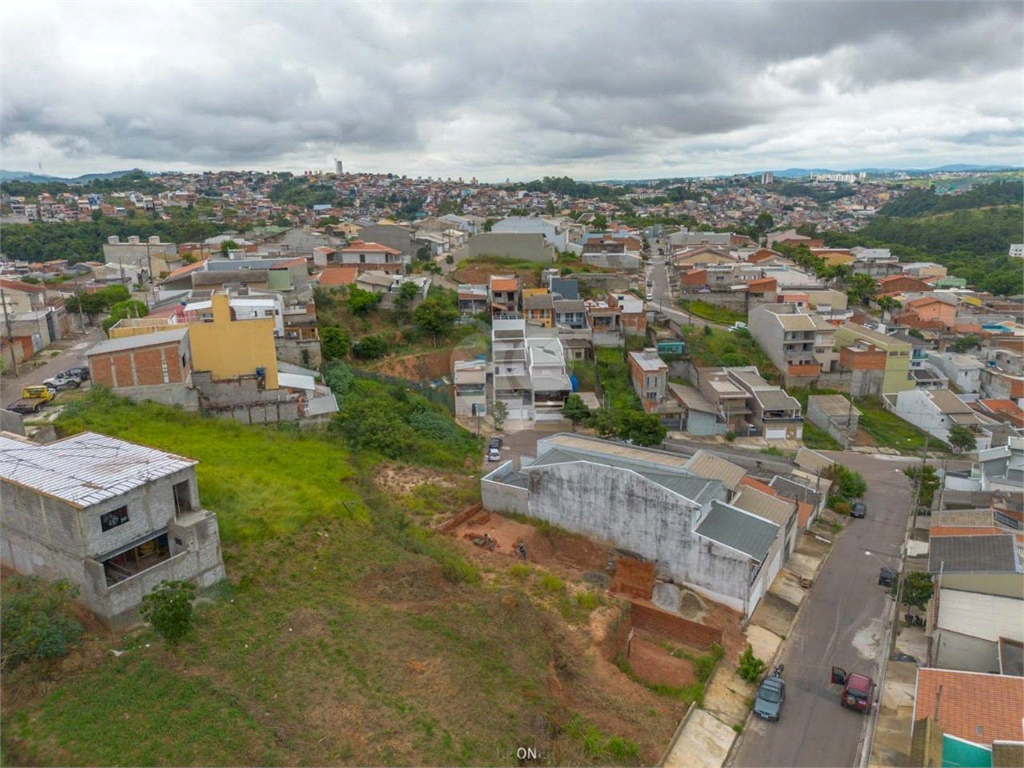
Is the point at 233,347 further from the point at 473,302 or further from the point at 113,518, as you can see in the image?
the point at 473,302

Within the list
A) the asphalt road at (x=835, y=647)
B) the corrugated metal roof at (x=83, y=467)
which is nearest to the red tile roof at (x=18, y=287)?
the corrugated metal roof at (x=83, y=467)

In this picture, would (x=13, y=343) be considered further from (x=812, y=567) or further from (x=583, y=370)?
(x=812, y=567)

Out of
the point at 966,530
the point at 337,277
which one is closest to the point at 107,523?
the point at 966,530

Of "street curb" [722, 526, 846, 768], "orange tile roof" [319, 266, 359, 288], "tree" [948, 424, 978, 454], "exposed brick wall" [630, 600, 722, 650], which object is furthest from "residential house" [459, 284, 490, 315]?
"exposed brick wall" [630, 600, 722, 650]

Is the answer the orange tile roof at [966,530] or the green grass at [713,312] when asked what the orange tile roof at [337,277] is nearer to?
the green grass at [713,312]

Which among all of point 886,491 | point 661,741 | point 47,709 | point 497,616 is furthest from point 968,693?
point 47,709
